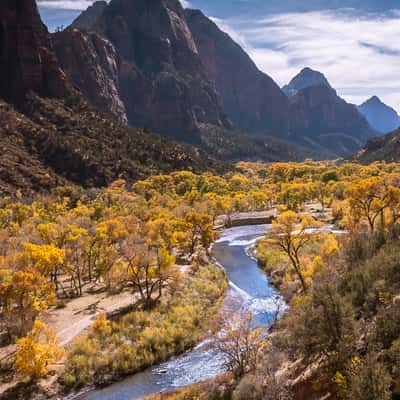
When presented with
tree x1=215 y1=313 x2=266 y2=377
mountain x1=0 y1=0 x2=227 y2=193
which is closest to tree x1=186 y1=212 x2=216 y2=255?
tree x1=215 y1=313 x2=266 y2=377

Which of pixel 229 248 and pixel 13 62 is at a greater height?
pixel 13 62

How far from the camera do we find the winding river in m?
25.9

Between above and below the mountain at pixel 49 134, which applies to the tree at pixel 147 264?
below

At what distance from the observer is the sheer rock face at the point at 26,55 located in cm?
13350

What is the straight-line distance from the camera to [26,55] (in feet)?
452

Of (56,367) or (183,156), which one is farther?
(183,156)

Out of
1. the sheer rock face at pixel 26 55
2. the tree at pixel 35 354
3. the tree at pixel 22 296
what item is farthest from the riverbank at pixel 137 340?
the sheer rock face at pixel 26 55

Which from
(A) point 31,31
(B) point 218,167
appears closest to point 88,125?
(A) point 31,31

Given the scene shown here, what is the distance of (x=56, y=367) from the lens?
90.3ft

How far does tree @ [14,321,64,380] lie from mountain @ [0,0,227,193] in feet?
234

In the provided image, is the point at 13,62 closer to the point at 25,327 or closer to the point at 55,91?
the point at 55,91

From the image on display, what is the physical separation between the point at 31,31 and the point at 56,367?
14155cm

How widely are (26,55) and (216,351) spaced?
455ft

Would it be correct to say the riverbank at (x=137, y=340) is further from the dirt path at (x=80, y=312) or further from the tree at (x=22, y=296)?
the tree at (x=22, y=296)
